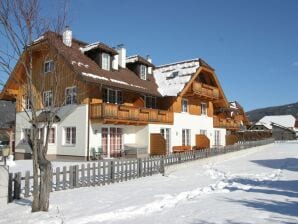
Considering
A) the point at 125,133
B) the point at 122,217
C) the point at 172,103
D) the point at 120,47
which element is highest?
the point at 120,47

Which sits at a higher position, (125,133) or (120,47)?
(120,47)

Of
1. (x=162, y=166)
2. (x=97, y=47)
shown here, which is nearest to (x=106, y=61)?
(x=97, y=47)

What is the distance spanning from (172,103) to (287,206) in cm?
2256

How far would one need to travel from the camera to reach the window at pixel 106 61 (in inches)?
1105

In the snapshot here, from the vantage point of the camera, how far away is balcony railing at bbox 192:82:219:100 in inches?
1313

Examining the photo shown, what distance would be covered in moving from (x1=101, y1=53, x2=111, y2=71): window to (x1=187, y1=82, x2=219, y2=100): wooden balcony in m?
8.46

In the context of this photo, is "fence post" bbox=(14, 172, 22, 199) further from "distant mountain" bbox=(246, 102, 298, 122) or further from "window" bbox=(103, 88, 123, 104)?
"distant mountain" bbox=(246, 102, 298, 122)

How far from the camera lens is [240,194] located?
38.9 feet

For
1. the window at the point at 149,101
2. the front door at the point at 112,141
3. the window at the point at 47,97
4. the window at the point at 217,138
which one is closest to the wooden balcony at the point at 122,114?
the front door at the point at 112,141

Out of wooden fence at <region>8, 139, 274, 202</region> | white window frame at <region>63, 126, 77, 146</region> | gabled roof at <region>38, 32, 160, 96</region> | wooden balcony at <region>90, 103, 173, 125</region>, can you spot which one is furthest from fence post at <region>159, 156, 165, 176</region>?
white window frame at <region>63, 126, 77, 146</region>

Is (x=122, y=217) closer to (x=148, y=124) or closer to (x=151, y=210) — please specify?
(x=151, y=210)

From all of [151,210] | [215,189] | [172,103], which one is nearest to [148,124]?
[172,103]

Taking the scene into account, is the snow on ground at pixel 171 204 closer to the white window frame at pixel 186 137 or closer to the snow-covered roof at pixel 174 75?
the snow-covered roof at pixel 174 75

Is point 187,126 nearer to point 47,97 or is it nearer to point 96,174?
point 96,174
